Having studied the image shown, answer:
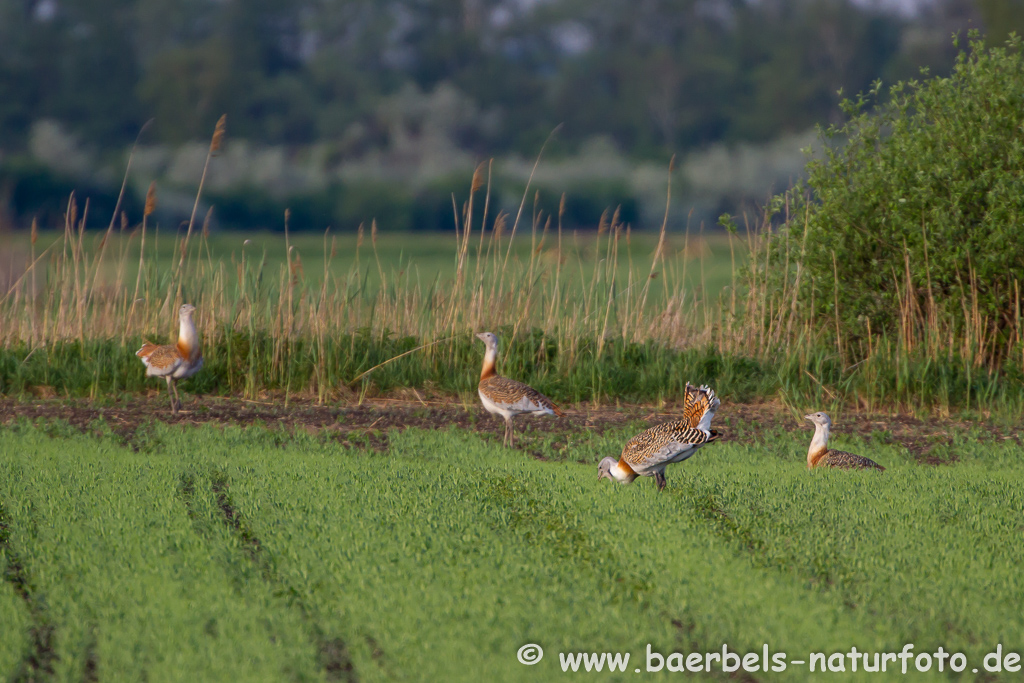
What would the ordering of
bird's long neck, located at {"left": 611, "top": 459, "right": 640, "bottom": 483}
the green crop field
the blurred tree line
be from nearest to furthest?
the green crop field < bird's long neck, located at {"left": 611, "top": 459, "right": 640, "bottom": 483} < the blurred tree line

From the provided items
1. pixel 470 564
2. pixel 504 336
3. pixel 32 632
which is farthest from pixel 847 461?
pixel 32 632

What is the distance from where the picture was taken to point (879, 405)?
855 cm

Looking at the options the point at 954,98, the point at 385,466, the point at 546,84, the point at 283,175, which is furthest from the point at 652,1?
the point at 385,466

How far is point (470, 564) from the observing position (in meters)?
4.34

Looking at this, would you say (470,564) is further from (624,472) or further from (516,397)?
(516,397)

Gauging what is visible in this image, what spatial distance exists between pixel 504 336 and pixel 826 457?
12.4 feet

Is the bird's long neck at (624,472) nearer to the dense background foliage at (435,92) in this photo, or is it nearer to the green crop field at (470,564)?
the green crop field at (470,564)

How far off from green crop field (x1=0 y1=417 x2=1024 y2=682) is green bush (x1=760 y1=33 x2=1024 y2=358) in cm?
261

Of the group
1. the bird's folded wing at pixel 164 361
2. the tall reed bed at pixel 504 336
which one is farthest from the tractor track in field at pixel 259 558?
the tall reed bed at pixel 504 336

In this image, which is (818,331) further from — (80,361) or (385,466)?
(80,361)

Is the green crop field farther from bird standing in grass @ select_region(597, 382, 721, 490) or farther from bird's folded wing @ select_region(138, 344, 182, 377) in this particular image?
bird's folded wing @ select_region(138, 344, 182, 377)

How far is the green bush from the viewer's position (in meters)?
8.67

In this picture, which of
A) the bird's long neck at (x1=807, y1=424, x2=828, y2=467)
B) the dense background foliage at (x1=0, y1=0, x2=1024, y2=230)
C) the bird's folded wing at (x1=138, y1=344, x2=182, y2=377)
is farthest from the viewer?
the dense background foliage at (x1=0, y1=0, x2=1024, y2=230)

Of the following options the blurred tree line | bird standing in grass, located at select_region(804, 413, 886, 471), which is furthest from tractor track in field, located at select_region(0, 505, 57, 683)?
the blurred tree line
